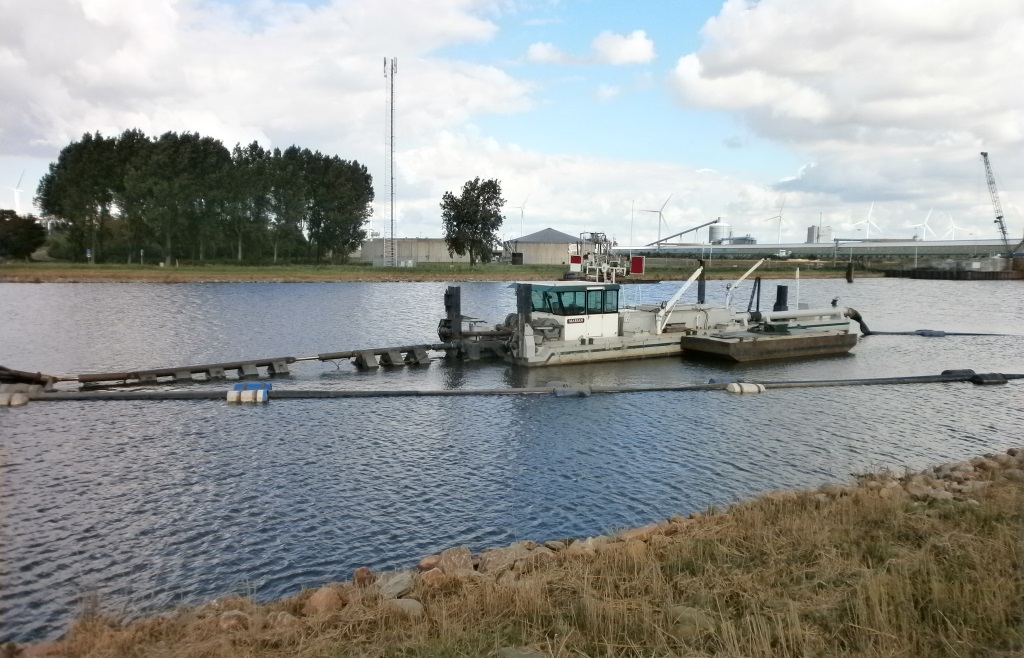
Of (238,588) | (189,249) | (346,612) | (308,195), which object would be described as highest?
(308,195)

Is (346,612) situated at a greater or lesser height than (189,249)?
lesser

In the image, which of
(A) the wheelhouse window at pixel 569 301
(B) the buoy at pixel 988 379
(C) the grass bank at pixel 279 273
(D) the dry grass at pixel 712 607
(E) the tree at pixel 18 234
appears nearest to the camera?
(D) the dry grass at pixel 712 607

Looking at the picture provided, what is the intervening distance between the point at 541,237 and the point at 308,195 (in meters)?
46.6

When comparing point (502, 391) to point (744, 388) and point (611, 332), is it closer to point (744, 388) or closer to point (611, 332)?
point (744, 388)

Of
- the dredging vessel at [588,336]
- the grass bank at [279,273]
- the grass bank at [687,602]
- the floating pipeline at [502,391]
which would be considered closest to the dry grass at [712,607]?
the grass bank at [687,602]

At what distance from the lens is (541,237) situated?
139500mm

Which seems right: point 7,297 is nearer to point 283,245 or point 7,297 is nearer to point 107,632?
point 283,245

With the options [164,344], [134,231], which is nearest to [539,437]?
[164,344]

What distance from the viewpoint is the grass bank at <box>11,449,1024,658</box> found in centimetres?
731

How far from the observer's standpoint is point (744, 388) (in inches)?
1163

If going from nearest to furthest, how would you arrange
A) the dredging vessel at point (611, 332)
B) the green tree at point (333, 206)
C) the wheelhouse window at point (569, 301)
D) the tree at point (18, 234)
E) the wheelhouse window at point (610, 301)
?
1. the dredging vessel at point (611, 332)
2. the wheelhouse window at point (569, 301)
3. the wheelhouse window at point (610, 301)
4. the tree at point (18, 234)
5. the green tree at point (333, 206)

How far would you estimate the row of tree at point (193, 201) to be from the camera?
95.4m

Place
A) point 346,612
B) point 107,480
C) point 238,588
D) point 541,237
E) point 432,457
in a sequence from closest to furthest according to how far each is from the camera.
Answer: point 346,612
point 238,588
point 107,480
point 432,457
point 541,237

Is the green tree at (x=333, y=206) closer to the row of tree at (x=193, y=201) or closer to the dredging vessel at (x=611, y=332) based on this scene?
the row of tree at (x=193, y=201)
